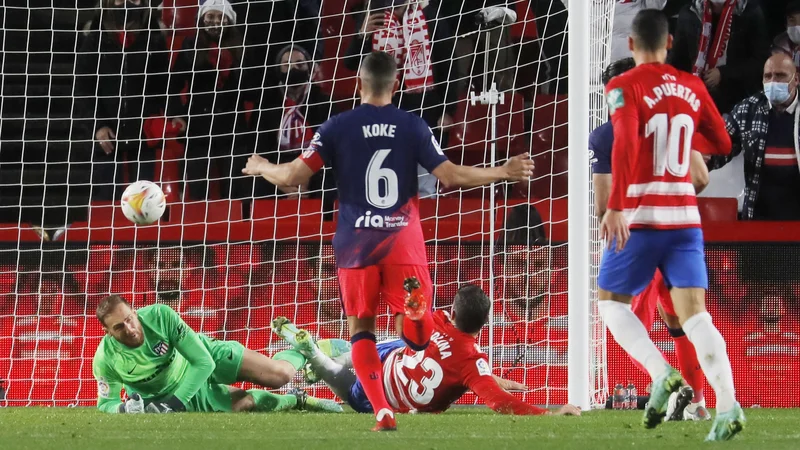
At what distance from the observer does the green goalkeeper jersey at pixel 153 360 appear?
7.69 metres

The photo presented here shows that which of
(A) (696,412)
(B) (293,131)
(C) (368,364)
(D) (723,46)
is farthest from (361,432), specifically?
(D) (723,46)

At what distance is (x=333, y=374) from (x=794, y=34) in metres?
5.71

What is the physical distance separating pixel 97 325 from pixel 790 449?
5434 millimetres

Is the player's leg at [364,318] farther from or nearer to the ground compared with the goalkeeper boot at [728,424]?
farther from the ground

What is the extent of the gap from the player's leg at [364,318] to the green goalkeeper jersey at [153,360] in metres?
2.01

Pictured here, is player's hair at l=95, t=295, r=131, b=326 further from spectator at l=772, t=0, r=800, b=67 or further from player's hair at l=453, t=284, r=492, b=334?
spectator at l=772, t=0, r=800, b=67

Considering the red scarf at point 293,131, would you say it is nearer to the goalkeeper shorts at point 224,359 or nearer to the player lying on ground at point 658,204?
the goalkeeper shorts at point 224,359

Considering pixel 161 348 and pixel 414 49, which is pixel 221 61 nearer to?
pixel 414 49

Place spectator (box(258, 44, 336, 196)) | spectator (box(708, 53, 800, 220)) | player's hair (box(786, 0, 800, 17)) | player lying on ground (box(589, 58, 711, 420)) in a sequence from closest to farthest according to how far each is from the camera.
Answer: player lying on ground (box(589, 58, 711, 420)), spectator (box(708, 53, 800, 220)), spectator (box(258, 44, 336, 196)), player's hair (box(786, 0, 800, 17))

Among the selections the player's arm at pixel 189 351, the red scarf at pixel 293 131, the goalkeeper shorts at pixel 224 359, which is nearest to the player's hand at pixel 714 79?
the red scarf at pixel 293 131

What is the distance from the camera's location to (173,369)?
7977 millimetres

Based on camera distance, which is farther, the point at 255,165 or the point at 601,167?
the point at 601,167

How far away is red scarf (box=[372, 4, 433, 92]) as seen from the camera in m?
10.3

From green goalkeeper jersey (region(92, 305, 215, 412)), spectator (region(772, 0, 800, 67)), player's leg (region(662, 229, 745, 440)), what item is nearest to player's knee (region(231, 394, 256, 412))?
green goalkeeper jersey (region(92, 305, 215, 412))
